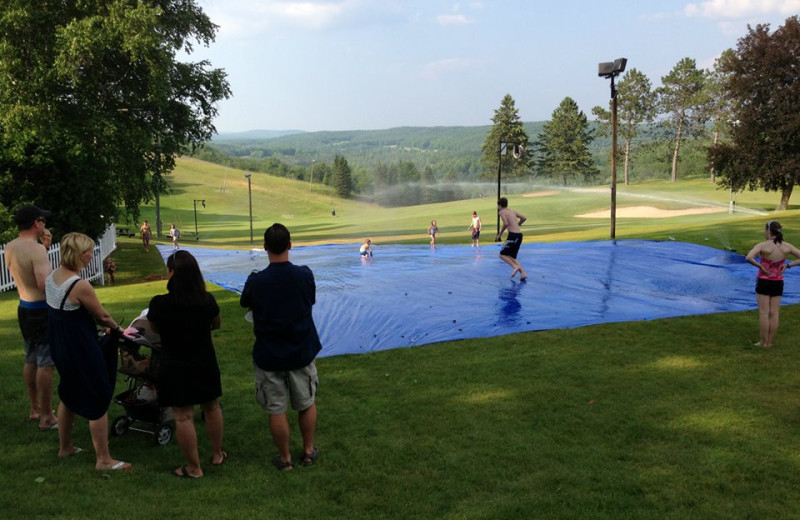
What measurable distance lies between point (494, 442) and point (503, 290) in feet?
22.0

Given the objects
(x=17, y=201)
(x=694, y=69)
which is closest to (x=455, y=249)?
(x=17, y=201)

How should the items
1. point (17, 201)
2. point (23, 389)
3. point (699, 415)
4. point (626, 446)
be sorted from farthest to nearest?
point (17, 201) < point (23, 389) < point (699, 415) < point (626, 446)

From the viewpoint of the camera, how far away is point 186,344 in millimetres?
4289

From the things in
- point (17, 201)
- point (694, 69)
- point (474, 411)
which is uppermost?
point (694, 69)

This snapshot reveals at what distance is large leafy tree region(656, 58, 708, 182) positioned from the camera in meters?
81.4

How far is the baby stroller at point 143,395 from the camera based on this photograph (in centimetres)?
510

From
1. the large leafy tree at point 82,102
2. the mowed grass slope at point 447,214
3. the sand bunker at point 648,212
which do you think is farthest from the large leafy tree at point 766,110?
the large leafy tree at point 82,102

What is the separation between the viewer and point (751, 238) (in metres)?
19.6

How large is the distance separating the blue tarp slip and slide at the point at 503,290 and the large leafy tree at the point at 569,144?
74.2 m

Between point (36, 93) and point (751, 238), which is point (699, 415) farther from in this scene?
point (36, 93)

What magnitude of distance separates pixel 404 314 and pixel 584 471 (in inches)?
219

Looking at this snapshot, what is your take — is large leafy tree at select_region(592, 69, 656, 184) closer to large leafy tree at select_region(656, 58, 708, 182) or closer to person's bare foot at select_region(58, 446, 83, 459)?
large leafy tree at select_region(656, 58, 708, 182)

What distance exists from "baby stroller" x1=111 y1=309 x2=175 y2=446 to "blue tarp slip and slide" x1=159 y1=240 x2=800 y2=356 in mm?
3124

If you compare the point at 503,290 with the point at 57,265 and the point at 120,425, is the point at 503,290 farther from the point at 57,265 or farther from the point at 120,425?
the point at 57,265
